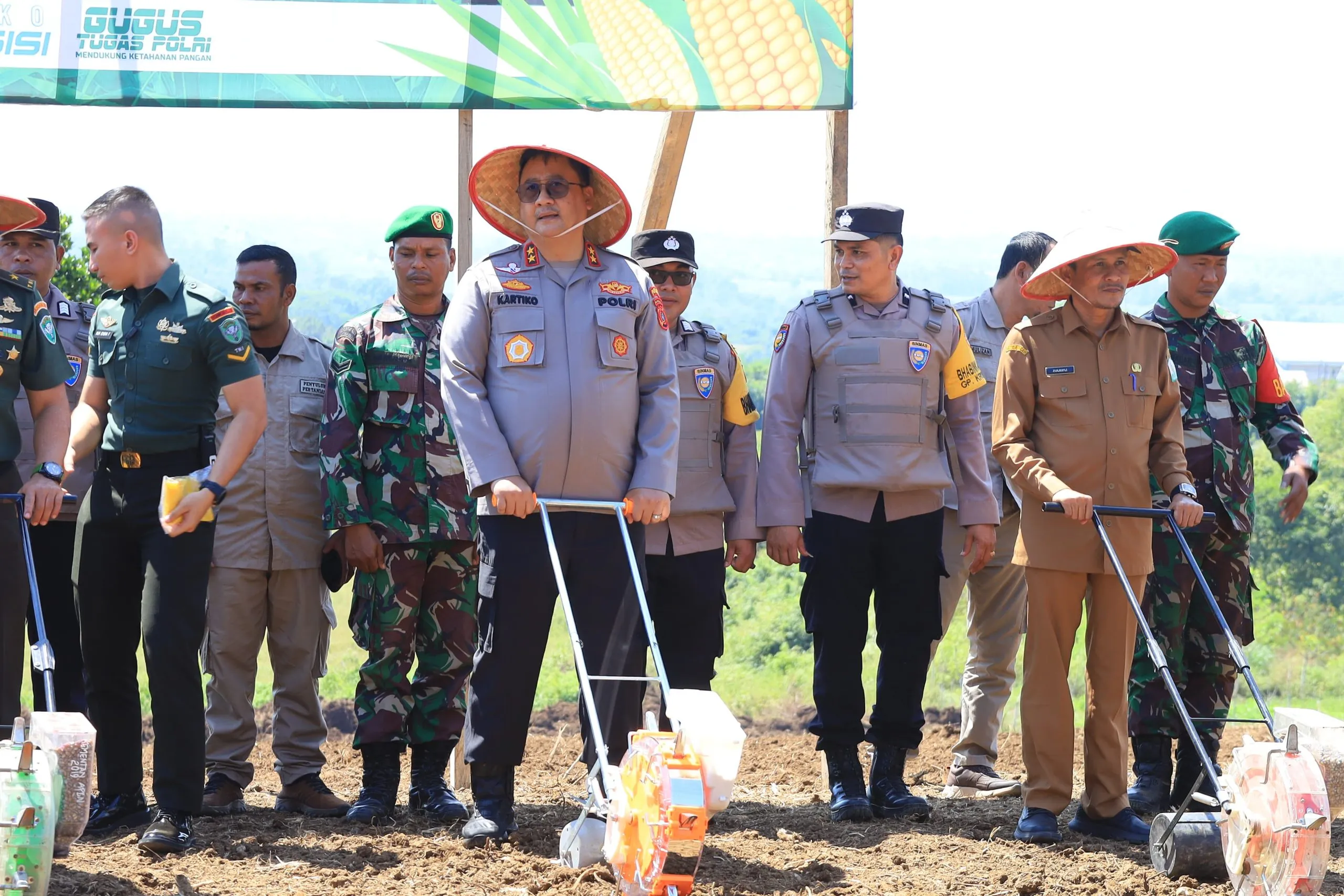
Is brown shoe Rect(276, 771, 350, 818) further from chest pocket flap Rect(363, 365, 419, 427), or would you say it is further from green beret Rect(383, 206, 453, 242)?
green beret Rect(383, 206, 453, 242)

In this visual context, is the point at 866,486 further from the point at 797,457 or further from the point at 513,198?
the point at 513,198

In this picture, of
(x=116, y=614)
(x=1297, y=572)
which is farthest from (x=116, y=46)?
(x=1297, y=572)

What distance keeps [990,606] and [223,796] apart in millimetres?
3481

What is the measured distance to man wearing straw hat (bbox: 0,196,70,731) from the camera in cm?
470

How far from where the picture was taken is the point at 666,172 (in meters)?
6.81

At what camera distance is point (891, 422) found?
559cm

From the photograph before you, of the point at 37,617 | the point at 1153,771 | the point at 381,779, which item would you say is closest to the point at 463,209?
the point at 381,779

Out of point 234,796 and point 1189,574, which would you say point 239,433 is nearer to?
point 234,796

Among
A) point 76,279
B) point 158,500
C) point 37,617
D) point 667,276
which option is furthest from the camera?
point 76,279

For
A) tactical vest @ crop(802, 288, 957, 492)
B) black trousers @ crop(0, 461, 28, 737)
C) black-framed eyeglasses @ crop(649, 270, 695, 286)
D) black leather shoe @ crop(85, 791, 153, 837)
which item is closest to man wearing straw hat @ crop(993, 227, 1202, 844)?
tactical vest @ crop(802, 288, 957, 492)

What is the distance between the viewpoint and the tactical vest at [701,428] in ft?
18.7

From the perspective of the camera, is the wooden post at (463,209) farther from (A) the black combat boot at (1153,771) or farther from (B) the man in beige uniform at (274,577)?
(A) the black combat boot at (1153,771)

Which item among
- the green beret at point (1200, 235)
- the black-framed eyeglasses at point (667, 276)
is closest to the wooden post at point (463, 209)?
the black-framed eyeglasses at point (667, 276)

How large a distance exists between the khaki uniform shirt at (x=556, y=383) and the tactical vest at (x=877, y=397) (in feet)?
3.07
